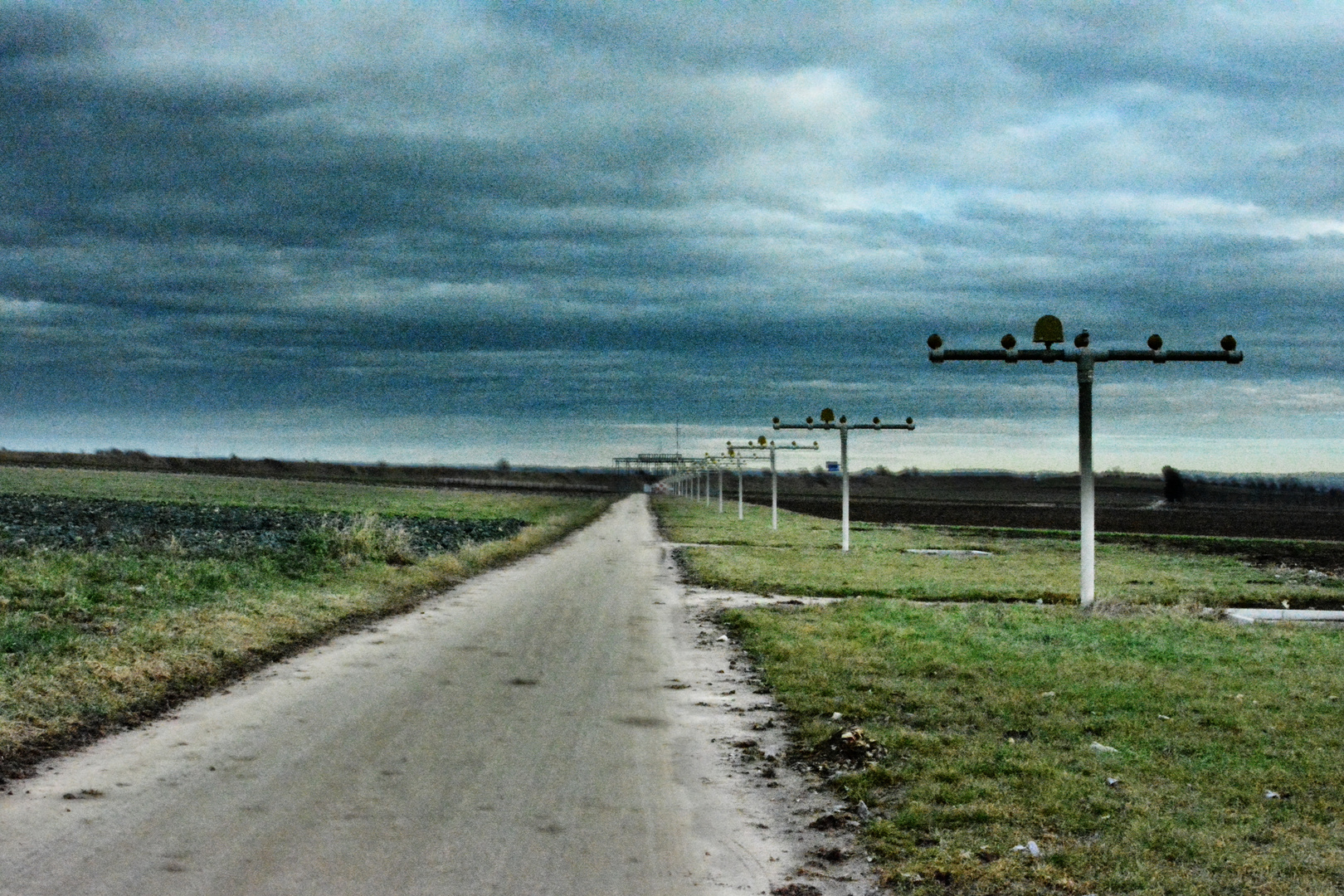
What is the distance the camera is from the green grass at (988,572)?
25.0 meters

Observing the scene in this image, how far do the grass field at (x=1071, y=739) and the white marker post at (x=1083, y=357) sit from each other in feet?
5.21

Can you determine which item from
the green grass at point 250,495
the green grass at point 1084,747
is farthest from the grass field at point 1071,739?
the green grass at point 250,495

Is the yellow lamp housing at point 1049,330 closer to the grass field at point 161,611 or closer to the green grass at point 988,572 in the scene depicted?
the green grass at point 988,572

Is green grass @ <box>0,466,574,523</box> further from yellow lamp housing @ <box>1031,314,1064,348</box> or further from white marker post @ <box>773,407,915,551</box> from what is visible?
yellow lamp housing @ <box>1031,314,1064,348</box>

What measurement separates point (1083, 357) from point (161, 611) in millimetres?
15423

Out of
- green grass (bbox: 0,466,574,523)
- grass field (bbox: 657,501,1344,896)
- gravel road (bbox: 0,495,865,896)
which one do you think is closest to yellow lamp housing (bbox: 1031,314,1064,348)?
grass field (bbox: 657,501,1344,896)

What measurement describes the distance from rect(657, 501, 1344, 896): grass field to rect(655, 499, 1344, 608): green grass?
4.00m

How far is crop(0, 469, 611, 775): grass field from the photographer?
426 inches

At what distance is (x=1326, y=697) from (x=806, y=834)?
287 inches

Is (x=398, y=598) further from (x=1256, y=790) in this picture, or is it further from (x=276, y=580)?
(x=1256, y=790)

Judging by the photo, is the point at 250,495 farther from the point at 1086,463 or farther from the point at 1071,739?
the point at 1071,739

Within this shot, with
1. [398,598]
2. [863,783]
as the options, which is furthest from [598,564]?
[863,783]

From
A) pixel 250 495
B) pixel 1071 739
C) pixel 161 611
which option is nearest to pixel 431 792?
pixel 1071 739

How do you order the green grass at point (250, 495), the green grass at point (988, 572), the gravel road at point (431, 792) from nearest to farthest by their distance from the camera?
the gravel road at point (431, 792) < the green grass at point (988, 572) < the green grass at point (250, 495)
